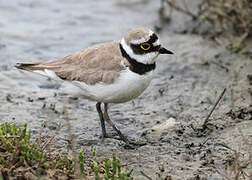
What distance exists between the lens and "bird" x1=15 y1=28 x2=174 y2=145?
4.75 metres

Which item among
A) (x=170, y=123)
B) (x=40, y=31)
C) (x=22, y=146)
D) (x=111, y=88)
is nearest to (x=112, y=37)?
(x=40, y=31)

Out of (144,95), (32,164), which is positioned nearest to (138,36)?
(32,164)

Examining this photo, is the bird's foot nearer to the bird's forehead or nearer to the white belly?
the white belly

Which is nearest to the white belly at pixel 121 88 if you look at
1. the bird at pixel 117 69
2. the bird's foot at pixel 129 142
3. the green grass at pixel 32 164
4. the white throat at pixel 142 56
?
the bird at pixel 117 69

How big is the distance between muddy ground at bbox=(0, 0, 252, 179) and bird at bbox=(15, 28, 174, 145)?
17.7 inches

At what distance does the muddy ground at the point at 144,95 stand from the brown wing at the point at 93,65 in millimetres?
465

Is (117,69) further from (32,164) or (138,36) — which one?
(32,164)

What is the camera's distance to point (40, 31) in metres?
8.70

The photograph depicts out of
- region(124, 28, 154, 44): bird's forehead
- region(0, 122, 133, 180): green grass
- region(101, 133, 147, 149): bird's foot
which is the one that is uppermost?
region(124, 28, 154, 44): bird's forehead

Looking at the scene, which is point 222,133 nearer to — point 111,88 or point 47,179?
point 111,88

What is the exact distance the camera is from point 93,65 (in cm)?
499

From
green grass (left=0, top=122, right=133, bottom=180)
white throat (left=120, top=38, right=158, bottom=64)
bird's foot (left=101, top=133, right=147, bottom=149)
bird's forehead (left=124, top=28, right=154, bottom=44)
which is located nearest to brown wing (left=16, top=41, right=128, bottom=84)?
white throat (left=120, top=38, right=158, bottom=64)

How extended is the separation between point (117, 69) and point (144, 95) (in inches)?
78.0

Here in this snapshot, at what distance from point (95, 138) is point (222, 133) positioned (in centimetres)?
159
